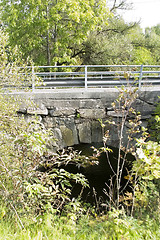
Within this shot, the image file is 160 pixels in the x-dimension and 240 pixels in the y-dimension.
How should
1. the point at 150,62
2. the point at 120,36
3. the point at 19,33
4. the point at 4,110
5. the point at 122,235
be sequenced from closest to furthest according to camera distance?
the point at 122,235
the point at 4,110
the point at 19,33
the point at 120,36
the point at 150,62

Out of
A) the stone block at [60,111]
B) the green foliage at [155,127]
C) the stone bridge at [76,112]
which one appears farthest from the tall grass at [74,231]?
the stone block at [60,111]

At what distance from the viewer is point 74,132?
19.2ft

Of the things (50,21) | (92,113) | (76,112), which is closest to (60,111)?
(76,112)

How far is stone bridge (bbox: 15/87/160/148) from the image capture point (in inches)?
223

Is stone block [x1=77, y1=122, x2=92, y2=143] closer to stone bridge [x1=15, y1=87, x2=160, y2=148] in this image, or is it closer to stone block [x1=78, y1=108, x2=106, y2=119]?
stone bridge [x1=15, y1=87, x2=160, y2=148]

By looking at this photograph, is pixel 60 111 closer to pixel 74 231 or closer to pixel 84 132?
pixel 84 132

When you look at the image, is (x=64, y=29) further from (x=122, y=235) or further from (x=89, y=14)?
(x=122, y=235)

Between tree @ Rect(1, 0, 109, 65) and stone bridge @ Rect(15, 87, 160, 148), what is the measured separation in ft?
14.8

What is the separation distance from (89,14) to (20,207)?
27.8 feet

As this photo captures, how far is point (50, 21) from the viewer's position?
362 inches

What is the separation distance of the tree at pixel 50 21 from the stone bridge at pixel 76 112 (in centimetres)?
452

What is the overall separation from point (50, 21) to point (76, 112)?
5.16 meters

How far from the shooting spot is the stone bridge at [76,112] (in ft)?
18.6

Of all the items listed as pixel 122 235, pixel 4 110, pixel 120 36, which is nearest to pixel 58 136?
pixel 4 110
